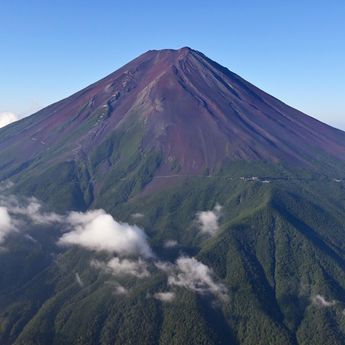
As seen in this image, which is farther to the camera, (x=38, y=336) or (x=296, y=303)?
(x=296, y=303)

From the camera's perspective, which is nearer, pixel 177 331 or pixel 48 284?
pixel 177 331

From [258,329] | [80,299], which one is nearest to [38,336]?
[80,299]

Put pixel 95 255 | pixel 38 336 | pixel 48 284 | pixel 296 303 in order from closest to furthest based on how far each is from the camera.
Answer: pixel 38 336, pixel 296 303, pixel 48 284, pixel 95 255

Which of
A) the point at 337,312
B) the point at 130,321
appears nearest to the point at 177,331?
the point at 130,321

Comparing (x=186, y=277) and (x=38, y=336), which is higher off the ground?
(x=186, y=277)

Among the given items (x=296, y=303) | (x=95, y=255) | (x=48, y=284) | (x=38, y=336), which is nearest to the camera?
(x=38, y=336)

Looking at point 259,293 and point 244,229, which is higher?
point 244,229

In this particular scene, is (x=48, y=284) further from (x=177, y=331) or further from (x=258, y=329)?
(x=258, y=329)

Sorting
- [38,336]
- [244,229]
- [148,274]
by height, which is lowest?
[38,336]

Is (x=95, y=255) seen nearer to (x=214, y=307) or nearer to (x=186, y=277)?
(x=186, y=277)
